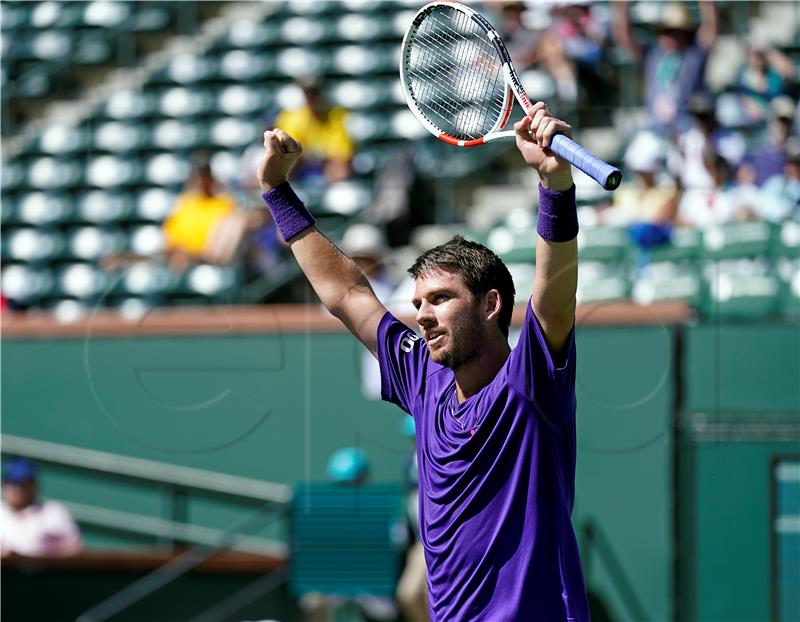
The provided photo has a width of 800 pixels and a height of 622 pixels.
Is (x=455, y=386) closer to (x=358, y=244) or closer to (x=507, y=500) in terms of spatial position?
(x=507, y=500)

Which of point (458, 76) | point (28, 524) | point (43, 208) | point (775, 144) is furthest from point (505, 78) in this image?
point (43, 208)

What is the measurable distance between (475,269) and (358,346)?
15.1ft

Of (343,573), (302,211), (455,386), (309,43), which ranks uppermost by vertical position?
(309,43)

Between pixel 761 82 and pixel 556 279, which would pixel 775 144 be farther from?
pixel 556 279

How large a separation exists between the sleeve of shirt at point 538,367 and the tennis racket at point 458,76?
698 millimetres

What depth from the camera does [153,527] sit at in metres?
8.65

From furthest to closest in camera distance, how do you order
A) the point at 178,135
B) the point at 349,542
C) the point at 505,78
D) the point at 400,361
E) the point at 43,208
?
the point at 178,135
the point at 43,208
the point at 349,542
the point at 505,78
the point at 400,361

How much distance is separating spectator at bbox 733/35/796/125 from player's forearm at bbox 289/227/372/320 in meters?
5.85

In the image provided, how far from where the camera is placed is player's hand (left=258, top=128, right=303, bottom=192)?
12.9 feet

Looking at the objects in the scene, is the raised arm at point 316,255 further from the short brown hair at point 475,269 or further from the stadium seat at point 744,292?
the stadium seat at point 744,292

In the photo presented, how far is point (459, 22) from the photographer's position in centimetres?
438

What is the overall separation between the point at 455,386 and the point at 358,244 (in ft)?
16.8

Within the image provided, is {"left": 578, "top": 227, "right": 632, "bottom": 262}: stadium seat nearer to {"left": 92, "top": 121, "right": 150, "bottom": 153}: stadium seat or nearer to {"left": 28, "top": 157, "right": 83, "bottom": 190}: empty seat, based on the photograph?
{"left": 92, "top": 121, "right": 150, "bottom": 153}: stadium seat

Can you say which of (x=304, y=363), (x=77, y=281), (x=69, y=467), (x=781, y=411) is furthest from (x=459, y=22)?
(x=77, y=281)
